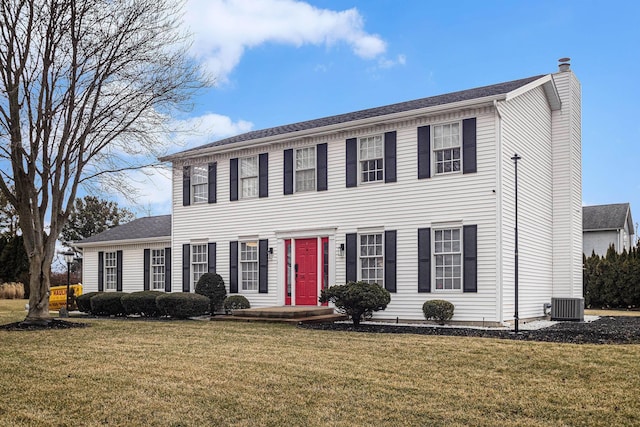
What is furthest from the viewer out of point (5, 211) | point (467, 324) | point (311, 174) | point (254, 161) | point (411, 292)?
point (5, 211)

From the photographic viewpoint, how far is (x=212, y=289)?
19.4 meters

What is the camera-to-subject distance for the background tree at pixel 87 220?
167 ft

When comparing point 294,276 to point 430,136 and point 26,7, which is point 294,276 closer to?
point 430,136

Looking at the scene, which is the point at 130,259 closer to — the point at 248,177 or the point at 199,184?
the point at 199,184

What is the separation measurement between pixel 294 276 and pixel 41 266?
693cm

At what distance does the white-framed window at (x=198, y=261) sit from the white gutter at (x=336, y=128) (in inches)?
122

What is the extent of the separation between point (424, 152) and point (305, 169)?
13.0 feet

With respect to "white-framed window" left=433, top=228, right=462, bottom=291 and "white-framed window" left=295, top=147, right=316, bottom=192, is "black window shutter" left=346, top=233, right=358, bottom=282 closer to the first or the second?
"white-framed window" left=295, top=147, right=316, bottom=192

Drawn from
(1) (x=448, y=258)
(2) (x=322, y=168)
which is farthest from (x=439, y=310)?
(2) (x=322, y=168)

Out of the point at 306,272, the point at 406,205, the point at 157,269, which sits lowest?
the point at 157,269

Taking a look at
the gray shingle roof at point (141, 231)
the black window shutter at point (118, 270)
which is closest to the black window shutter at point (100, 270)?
the gray shingle roof at point (141, 231)

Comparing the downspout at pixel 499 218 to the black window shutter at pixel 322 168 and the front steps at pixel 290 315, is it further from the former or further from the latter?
the black window shutter at pixel 322 168

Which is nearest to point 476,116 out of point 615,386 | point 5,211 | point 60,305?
point 615,386

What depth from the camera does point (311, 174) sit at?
18.6m
